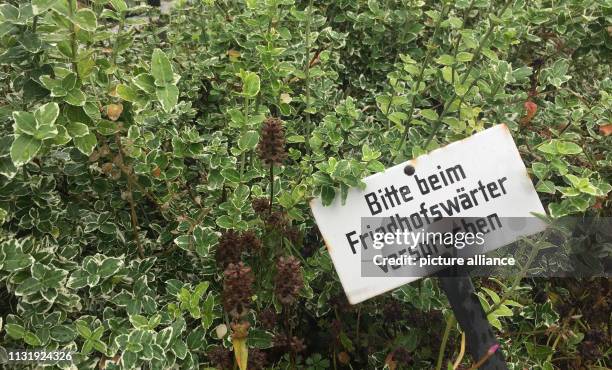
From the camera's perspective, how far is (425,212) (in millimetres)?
1269

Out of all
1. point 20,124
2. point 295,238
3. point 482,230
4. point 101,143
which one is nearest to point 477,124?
point 482,230

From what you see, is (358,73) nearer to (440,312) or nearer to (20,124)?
(440,312)

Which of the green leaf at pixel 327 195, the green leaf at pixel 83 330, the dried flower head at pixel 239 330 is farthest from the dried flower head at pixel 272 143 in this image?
the green leaf at pixel 83 330

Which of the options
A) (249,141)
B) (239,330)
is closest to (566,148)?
(249,141)

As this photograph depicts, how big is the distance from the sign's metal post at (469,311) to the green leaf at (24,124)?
0.98m

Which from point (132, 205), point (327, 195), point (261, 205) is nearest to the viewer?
point (327, 195)

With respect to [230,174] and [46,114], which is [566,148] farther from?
[46,114]

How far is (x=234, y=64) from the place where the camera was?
5.84 feet

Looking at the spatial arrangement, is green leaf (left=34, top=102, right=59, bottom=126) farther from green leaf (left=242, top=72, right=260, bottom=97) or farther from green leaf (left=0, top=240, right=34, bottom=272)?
green leaf (left=242, top=72, right=260, bottom=97)

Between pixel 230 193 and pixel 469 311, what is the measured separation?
2.43 ft

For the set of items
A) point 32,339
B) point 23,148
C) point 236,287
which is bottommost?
point 32,339

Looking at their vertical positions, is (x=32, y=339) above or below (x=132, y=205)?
below

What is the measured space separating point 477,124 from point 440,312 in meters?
0.60

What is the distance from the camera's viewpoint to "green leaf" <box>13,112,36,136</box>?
1.11m
